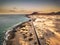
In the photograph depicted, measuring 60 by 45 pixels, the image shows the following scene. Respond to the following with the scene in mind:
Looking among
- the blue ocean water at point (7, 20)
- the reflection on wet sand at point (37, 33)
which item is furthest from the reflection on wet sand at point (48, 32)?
the blue ocean water at point (7, 20)

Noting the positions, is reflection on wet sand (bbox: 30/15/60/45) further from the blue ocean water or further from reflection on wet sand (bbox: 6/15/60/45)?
the blue ocean water

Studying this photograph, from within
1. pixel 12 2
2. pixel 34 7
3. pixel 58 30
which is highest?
pixel 12 2

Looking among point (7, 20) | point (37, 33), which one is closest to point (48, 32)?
point (37, 33)

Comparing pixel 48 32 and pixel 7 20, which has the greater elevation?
pixel 7 20

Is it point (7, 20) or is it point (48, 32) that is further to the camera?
point (7, 20)

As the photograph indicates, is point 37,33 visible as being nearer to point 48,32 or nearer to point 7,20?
point 48,32

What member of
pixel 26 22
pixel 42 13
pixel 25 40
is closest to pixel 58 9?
pixel 42 13

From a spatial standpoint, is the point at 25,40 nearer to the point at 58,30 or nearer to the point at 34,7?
the point at 58,30

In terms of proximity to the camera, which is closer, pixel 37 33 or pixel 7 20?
pixel 37 33
